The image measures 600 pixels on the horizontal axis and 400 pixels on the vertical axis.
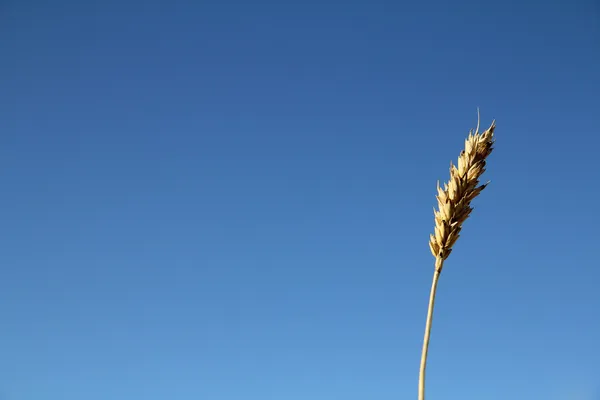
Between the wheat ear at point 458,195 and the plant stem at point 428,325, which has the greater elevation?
the wheat ear at point 458,195

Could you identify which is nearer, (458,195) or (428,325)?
(428,325)

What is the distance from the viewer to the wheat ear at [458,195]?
177 inches

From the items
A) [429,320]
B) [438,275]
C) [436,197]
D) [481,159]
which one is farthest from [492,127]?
[429,320]

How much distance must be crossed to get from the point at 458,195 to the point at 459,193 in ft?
0.07

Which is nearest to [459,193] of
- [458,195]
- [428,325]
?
[458,195]

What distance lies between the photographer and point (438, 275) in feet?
14.1

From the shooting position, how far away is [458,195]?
187 inches

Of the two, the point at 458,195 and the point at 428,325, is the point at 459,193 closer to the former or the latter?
the point at 458,195

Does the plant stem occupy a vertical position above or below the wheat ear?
below

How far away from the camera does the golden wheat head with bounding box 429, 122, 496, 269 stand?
177 inches

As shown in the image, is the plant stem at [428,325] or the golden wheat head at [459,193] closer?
the plant stem at [428,325]

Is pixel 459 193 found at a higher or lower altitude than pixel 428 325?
higher

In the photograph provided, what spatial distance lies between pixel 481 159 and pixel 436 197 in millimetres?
548

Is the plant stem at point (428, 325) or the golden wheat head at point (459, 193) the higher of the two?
the golden wheat head at point (459, 193)
